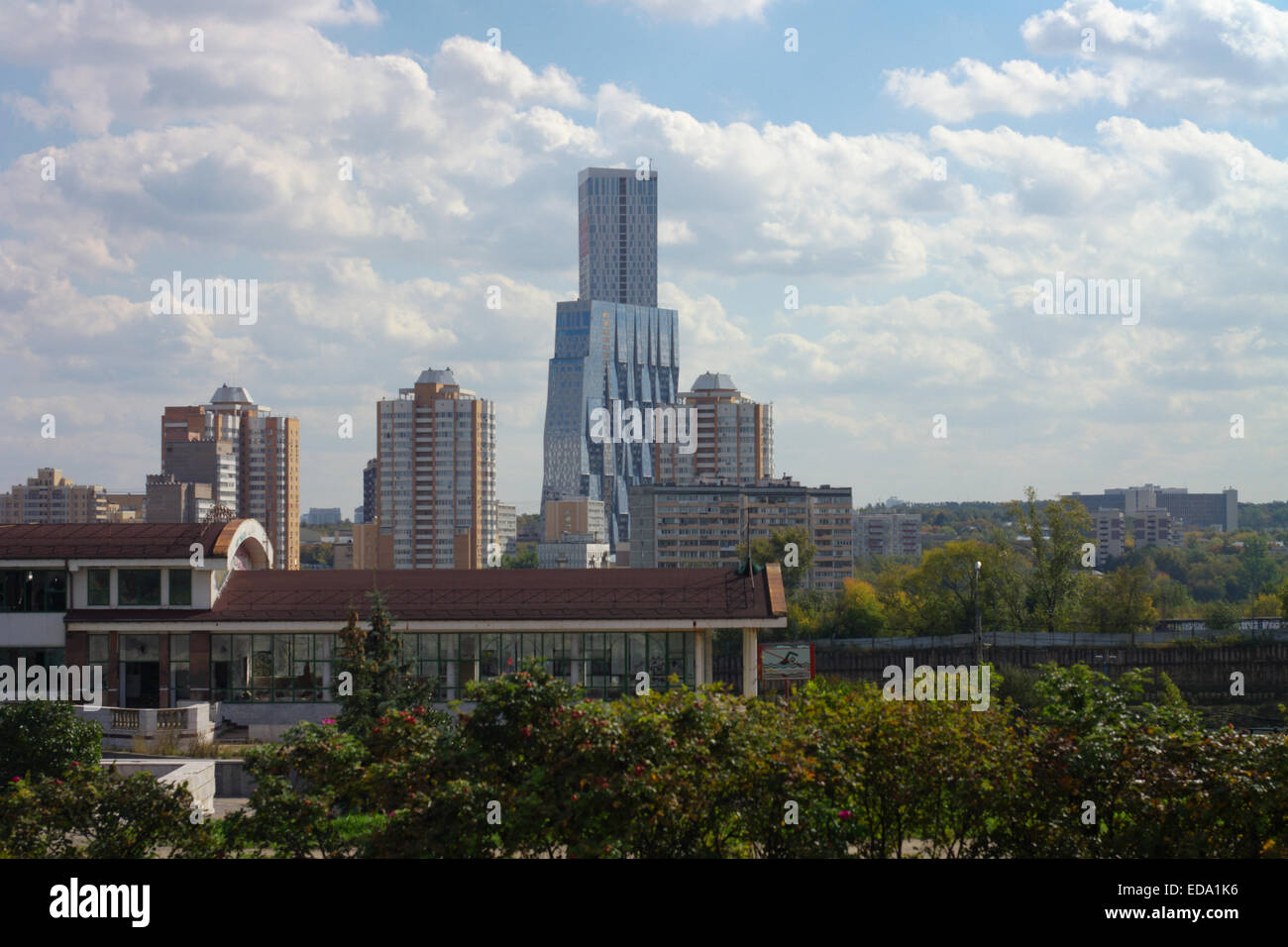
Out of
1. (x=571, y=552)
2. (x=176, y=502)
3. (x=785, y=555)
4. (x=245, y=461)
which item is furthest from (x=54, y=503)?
(x=785, y=555)

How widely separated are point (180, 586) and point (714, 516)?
393 feet

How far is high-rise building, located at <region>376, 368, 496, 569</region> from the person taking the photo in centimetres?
16862

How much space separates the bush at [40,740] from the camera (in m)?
22.5

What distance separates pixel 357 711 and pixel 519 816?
11.0 meters

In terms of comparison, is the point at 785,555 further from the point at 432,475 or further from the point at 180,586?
the point at 432,475

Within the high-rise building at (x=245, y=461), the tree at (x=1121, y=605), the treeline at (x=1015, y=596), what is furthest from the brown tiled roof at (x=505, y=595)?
the high-rise building at (x=245, y=461)

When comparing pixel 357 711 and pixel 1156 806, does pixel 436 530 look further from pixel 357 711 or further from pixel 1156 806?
pixel 1156 806

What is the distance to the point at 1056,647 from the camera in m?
60.5

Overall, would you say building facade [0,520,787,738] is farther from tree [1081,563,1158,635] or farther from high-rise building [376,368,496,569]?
high-rise building [376,368,496,569]

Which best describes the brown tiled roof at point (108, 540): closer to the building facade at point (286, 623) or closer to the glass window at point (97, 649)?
the building facade at point (286, 623)

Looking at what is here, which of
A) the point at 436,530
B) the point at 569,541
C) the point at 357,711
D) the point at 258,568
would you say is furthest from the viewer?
the point at 569,541
